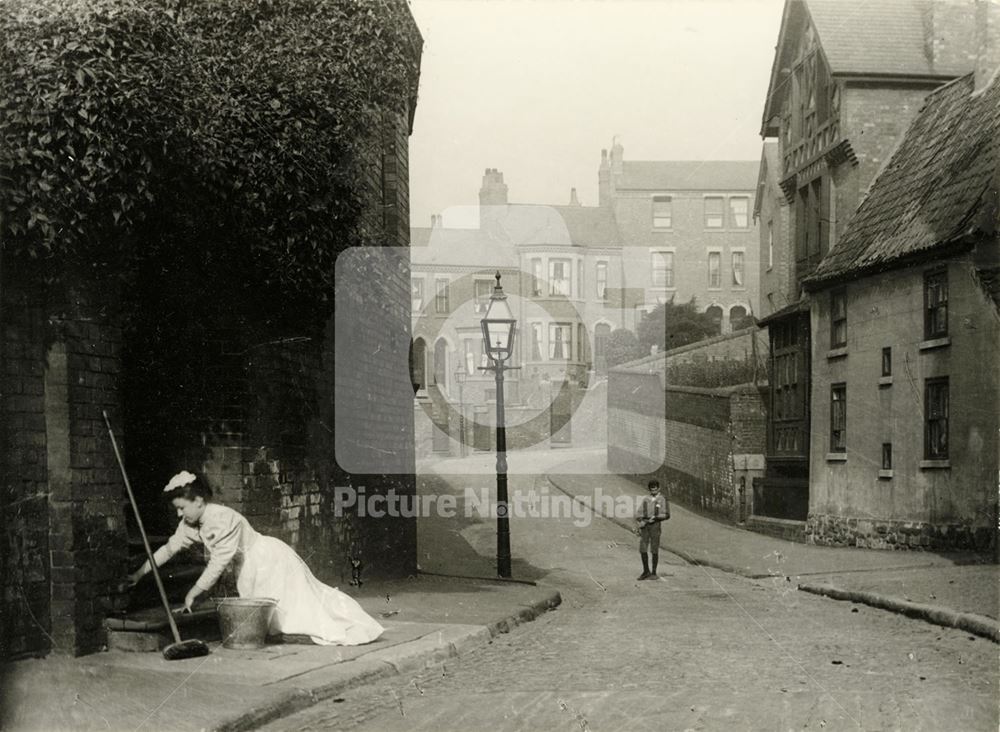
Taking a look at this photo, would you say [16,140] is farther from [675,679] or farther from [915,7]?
[915,7]

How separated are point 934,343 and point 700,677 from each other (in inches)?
444

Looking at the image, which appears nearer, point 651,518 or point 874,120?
point 651,518

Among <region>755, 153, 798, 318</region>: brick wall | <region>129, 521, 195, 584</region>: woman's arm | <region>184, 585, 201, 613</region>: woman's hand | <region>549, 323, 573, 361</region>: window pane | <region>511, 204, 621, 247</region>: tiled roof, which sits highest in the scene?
<region>511, 204, 621, 247</region>: tiled roof

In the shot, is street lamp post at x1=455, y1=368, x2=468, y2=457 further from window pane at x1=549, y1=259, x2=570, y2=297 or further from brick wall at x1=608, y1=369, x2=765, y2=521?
brick wall at x1=608, y1=369, x2=765, y2=521

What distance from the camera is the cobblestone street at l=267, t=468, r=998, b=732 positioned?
6195 mm

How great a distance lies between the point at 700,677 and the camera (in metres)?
7.55

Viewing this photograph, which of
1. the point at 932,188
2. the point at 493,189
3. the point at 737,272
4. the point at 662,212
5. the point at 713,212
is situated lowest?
the point at 932,188

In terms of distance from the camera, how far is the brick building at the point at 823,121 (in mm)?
21141

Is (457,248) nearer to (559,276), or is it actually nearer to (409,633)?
(559,276)

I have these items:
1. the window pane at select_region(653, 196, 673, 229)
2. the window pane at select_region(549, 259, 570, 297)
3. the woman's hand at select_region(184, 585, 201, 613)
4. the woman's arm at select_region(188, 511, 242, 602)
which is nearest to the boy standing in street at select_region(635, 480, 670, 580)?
the woman's arm at select_region(188, 511, 242, 602)

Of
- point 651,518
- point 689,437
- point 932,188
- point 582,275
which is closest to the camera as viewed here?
point 651,518

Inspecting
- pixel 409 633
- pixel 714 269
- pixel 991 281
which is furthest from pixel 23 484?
pixel 714 269

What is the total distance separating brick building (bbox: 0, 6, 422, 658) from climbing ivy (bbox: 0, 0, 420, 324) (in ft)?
1.23

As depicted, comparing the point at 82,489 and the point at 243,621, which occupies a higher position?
the point at 82,489
